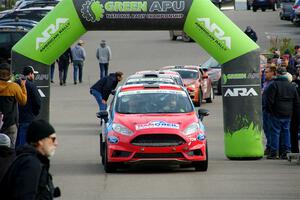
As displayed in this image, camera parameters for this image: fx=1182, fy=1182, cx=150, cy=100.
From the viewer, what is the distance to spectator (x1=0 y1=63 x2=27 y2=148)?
17.3 m

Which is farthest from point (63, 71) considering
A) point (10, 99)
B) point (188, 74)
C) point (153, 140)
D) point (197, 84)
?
point (10, 99)

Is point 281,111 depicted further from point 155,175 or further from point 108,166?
point 108,166

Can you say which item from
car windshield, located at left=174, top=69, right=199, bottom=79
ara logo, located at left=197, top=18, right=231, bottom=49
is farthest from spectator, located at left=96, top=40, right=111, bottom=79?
ara logo, located at left=197, top=18, right=231, bottom=49

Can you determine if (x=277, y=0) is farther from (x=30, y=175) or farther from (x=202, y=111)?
(x=30, y=175)

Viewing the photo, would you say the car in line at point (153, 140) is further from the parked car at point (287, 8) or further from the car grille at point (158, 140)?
the parked car at point (287, 8)

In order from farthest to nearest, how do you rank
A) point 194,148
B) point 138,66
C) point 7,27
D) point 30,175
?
1. point 138,66
2. point 7,27
3. point 194,148
4. point 30,175

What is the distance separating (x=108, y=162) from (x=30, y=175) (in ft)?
34.8

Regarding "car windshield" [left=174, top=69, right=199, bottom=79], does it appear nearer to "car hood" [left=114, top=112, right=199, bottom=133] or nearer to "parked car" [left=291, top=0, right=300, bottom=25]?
"car hood" [left=114, top=112, right=199, bottom=133]

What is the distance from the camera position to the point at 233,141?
20.6 m

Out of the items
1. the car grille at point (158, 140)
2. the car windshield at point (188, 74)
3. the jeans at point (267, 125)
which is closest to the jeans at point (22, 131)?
the car grille at point (158, 140)

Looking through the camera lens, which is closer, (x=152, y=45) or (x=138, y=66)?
(x=138, y=66)

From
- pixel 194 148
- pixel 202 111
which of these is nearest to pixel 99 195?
pixel 194 148

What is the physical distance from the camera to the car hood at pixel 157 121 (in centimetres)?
1852

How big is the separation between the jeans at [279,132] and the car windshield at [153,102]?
1.56 meters
